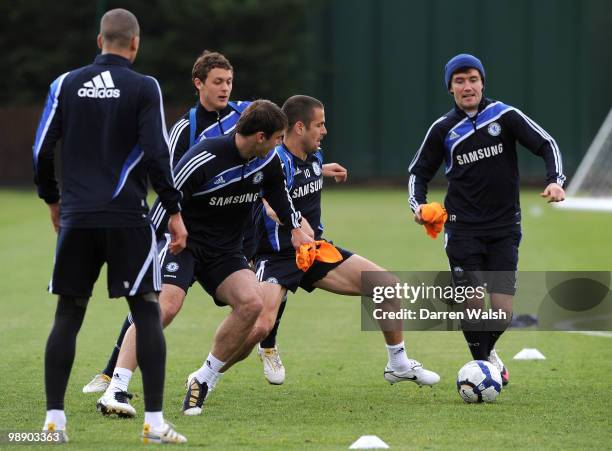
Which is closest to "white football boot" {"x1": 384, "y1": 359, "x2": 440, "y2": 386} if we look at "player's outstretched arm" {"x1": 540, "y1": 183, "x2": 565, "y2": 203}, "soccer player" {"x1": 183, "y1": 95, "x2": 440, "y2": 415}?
"soccer player" {"x1": 183, "y1": 95, "x2": 440, "y2": 415}

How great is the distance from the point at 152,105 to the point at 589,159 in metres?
29.2

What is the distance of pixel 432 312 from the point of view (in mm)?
10422

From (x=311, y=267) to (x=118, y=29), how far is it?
2683 millimetres

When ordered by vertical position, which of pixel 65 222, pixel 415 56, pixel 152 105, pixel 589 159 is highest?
pixel 152 105

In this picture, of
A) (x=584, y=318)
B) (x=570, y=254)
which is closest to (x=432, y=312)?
(x=584, y=318)

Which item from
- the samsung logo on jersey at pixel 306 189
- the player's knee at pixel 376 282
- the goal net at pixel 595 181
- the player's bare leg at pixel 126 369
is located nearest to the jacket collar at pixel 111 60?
the player's bare leg at pixel 126 369

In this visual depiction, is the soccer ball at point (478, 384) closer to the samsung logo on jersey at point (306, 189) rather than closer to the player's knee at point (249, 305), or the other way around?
the player's knee at point (249, 305)

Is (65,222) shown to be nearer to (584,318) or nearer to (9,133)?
(584,318)

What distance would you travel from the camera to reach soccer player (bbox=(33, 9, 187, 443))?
19.4ft

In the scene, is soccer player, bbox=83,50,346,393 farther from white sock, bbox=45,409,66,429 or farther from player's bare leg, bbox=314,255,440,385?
white sock, bbox=45,409,66,429

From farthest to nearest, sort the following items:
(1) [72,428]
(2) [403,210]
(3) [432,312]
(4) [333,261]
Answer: (2) [403,210] < (3) [432,312] < (4) [333,261] < (1) [72,428]

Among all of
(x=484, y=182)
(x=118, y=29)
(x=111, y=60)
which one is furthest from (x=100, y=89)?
(x=484, y=182)

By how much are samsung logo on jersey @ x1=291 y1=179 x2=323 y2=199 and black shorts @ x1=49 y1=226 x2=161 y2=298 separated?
7.57ft

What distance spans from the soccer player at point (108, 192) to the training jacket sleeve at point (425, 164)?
8.48 feet
